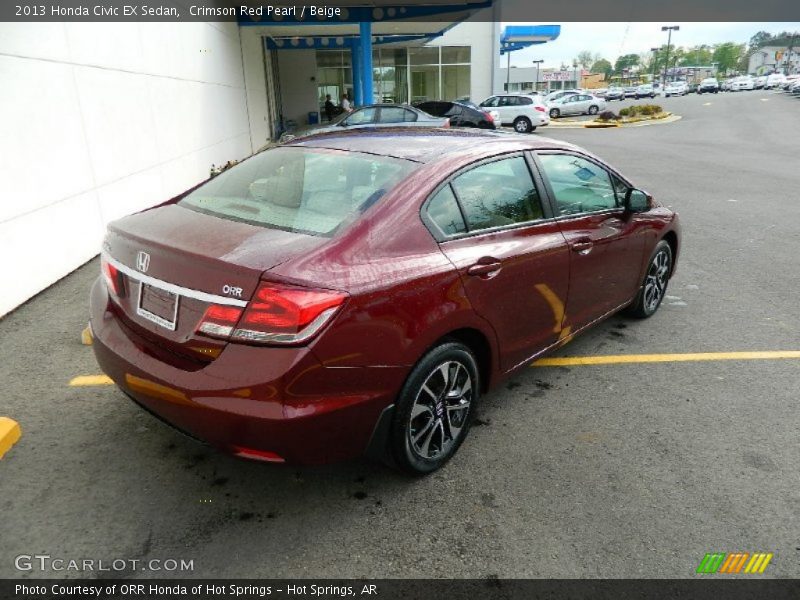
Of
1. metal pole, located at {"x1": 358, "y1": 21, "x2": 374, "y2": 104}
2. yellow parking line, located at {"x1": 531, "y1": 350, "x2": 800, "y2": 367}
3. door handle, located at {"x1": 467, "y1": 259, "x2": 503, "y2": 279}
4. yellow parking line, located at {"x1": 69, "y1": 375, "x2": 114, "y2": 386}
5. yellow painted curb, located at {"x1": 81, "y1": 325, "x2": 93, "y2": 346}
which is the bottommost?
yellow parking line, located at {"x1": 531, "y1": 350, "x2": 800, "y2": 367}

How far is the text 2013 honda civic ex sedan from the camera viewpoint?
2.26 metres

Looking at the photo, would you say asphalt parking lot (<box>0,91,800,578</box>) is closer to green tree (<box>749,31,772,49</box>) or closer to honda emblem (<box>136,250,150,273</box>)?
honda emblem (<box>136,250,150,273</box>)

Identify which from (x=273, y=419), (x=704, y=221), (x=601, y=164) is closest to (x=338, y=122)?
(x=704, y=221)

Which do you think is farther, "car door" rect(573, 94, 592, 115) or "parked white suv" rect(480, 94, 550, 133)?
"car door" rect(573, 94, 592, 115)

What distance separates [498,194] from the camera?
326 cm

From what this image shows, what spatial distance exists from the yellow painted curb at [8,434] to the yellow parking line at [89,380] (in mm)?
560

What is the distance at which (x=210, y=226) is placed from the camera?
2.72m

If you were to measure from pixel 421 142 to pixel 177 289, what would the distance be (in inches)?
63.6

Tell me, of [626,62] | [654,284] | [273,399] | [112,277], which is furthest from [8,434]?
[626,62]

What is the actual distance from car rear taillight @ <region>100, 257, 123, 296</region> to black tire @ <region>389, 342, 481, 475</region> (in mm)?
1409

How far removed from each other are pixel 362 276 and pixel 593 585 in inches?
59.5

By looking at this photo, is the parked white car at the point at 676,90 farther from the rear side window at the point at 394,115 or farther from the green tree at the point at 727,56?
the green tree at the point at 727,56

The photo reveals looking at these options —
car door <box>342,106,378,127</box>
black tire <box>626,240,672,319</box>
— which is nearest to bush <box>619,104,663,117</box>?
car door <box>342,106,378,127</box>

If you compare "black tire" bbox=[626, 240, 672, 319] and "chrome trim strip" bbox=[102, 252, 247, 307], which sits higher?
"chrome trim strip" bbox=[102, 252, 247, 307]
